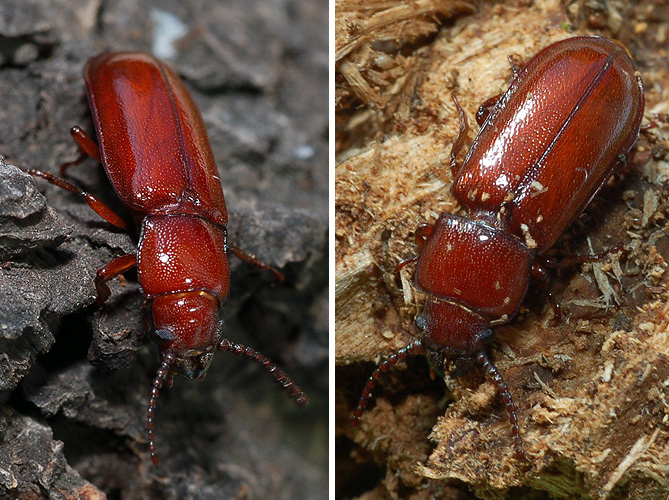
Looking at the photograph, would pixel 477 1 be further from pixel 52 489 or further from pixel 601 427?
pixel 52 489

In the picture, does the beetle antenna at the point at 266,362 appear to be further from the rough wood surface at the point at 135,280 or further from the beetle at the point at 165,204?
the rough wood surface at the point at 135,280

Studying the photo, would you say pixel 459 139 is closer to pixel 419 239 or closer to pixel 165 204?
pixel 419 239

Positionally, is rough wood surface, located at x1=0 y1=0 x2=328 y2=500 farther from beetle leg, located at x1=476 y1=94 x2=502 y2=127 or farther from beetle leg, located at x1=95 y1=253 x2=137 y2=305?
beetle leg, located at x1=476 y1=94 x2=502 y2=127

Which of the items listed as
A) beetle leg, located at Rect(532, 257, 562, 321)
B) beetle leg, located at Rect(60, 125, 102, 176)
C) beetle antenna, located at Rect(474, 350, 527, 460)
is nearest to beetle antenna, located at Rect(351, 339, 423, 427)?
beetle antenna, located at Rect(474, 350, 527, 460)

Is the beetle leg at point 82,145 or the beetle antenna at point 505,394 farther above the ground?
the beetle leg at point 82,145

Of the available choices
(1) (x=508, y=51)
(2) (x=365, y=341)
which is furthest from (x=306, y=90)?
(2) (x=365, y=341)

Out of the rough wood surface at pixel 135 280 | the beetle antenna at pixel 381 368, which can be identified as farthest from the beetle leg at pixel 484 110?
the beetle antenna at pixel 381 368

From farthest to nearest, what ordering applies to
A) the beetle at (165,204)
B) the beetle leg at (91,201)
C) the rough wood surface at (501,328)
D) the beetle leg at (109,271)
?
1. the beetle leg at (91,201)
2. the beetle at (165,204)
3. the beetle leg at (109,271)
4. the rough wood surface at (501,328)
